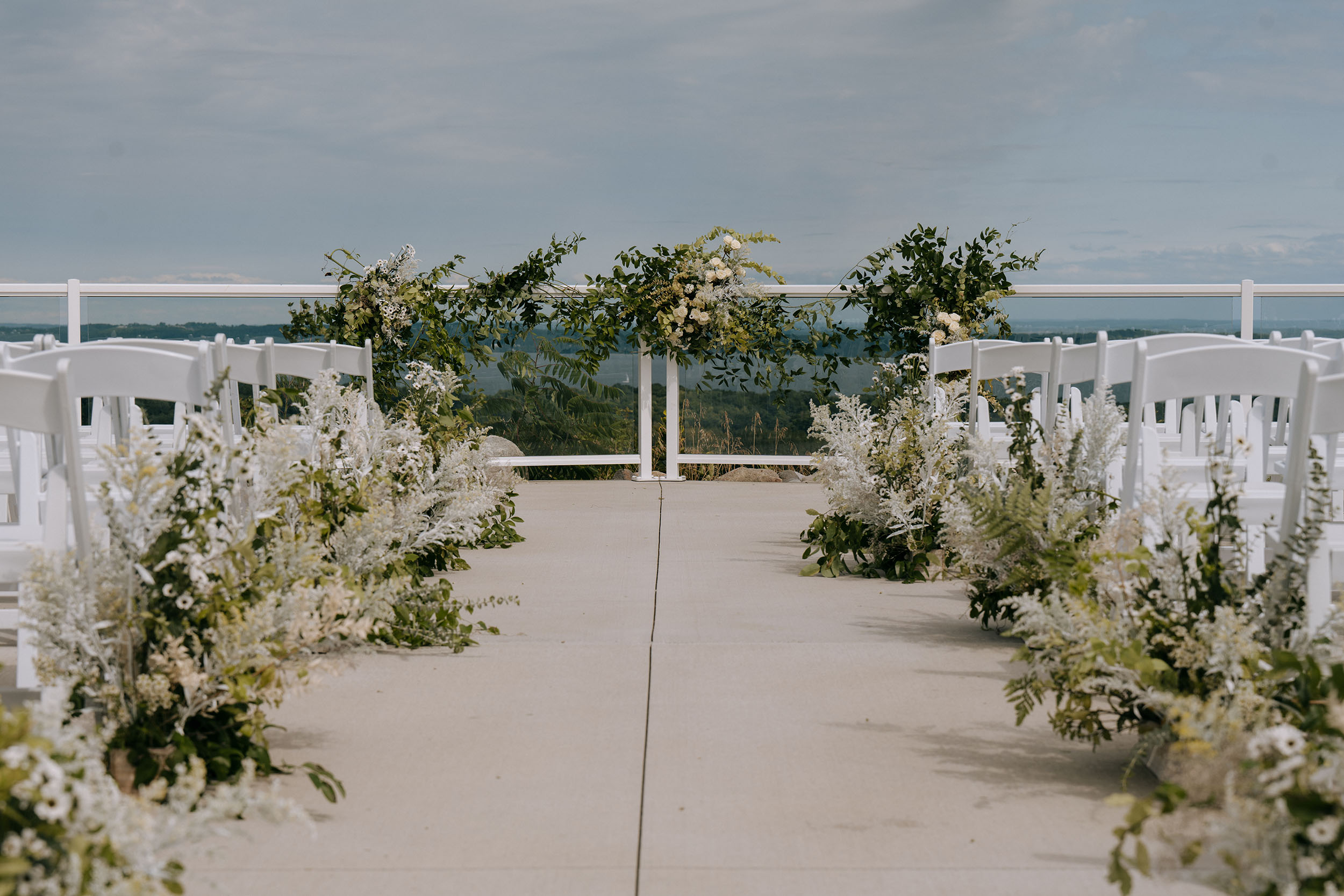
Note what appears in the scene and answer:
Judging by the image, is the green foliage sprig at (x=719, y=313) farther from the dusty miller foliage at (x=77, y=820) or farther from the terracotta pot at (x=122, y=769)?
the dusty miller foliage at (x=77, y=820)

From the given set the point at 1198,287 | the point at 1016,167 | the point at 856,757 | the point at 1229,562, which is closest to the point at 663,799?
the point at 856,757

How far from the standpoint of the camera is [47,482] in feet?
8.81

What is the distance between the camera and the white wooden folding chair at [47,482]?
2.19 metres

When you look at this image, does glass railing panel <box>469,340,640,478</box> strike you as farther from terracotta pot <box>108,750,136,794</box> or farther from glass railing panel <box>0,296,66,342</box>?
terracotta pot <box>108,750,136,794</box>

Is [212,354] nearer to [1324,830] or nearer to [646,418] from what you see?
[1324,830]

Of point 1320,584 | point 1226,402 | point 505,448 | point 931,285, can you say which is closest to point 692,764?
point 1320,584

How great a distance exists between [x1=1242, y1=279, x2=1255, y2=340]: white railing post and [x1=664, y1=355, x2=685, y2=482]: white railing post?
4.03 m

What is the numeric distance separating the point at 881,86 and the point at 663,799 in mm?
15430

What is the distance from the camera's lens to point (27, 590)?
231 centimetres

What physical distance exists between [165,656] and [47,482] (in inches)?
24.0

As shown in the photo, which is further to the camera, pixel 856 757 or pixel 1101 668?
pixel 856 757

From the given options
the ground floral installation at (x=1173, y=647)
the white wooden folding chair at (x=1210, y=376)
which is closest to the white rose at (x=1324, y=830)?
the ground floral installation at (x=1173, y=647)

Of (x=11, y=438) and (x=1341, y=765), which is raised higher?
(x=11, y=438)

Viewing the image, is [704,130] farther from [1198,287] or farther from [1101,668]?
[1101,668]
